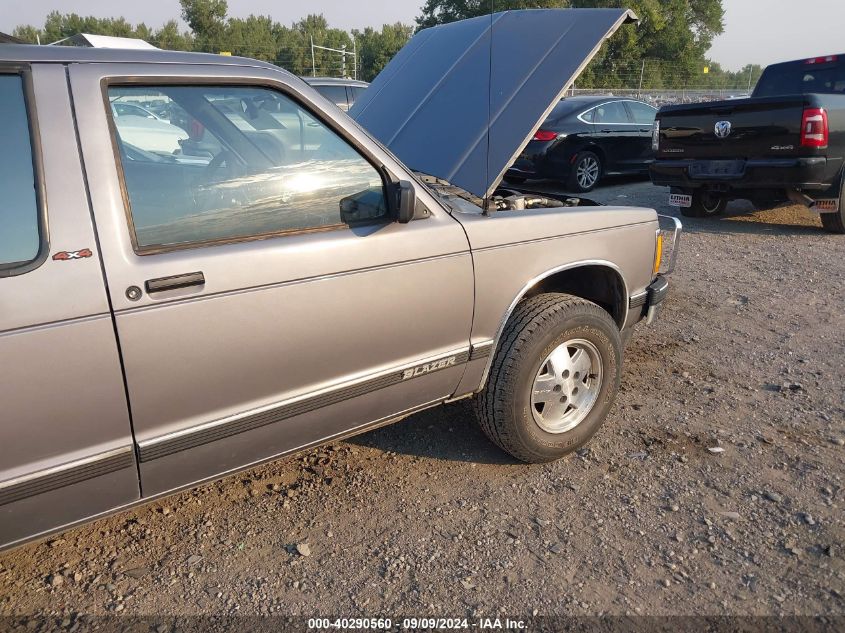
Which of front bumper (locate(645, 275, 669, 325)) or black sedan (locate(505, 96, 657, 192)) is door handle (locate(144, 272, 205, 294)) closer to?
front bumper (locate(645, 275, 669, 325))

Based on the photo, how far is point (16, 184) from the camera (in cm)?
189

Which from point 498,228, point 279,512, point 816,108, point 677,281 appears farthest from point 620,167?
point 279,512

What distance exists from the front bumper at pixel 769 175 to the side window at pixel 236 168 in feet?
19.3

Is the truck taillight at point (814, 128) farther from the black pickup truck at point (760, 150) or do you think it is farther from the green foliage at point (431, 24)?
the green foliage at point (431, 24)

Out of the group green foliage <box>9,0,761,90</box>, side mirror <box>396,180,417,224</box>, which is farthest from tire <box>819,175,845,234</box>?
green foliage <box>9,0,761,90</box>

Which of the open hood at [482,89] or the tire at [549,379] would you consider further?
the open hood at [482,89]

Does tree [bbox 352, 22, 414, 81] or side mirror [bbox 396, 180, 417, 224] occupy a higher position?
tree [bbox 352, 22, 414, 81]

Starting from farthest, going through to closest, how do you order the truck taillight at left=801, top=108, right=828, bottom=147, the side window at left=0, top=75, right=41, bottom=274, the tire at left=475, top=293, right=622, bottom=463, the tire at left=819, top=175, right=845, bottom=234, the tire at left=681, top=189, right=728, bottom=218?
the tire at left=681, top=189, right=728, bottom=218
the tire at left=819, top=175, right=845, bottom=234
the truck taillight at left=801, top=108, right=828, bottom=147
the tire at left=475, top=293, right=622, bottom=463
the side window at left=0, top=75, right=41, bottom=274

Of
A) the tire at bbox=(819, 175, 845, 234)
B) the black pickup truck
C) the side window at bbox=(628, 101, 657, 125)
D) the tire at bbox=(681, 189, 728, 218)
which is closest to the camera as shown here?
the black pickup truck

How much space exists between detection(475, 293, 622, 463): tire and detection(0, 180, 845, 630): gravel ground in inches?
6.6

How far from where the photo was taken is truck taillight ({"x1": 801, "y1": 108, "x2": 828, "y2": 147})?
21.7ft

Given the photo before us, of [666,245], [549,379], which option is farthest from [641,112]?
[549,379]

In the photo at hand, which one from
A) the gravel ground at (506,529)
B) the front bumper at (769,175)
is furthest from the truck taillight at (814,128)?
the gravel ground at (506,529)

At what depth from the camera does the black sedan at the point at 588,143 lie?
33.5 ft
